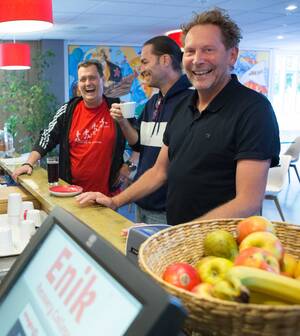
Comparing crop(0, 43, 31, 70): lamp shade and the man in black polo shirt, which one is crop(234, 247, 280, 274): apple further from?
crop(0, 43, 31, 70): lamp shade

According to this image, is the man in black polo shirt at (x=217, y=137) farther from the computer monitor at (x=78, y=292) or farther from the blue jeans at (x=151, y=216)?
the computer monitor at (x=78, y=292)

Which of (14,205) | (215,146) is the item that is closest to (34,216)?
(14,205)

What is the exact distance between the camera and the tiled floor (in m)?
5.50

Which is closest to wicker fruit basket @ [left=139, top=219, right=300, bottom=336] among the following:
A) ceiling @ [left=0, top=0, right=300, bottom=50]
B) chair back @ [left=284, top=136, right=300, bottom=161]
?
ceiling @ [left=0, top=0, right=300, bottom=50]

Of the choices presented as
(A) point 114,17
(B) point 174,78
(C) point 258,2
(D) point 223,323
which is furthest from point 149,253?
(A) point 114,17

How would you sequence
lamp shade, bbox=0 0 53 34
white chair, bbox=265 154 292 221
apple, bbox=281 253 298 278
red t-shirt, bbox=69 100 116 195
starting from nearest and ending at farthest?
apple, bbox=281 253 298 278 < lamp shade, bbox=0 0 53 34 < red t-shirt, bbox=69 100 116 195 < white chair, bbox=265 154 292 221

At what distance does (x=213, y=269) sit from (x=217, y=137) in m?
0.90

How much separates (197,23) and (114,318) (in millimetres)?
1455

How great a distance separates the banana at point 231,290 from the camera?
1.97ft

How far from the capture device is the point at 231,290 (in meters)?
0.61

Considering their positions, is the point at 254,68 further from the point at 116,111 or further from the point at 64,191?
the point at 64,191

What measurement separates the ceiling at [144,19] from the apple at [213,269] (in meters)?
4.94

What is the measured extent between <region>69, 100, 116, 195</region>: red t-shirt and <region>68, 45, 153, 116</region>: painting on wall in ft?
20.0

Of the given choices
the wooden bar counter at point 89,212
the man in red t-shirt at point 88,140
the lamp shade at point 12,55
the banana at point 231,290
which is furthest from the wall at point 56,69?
the banana at point 231,290
